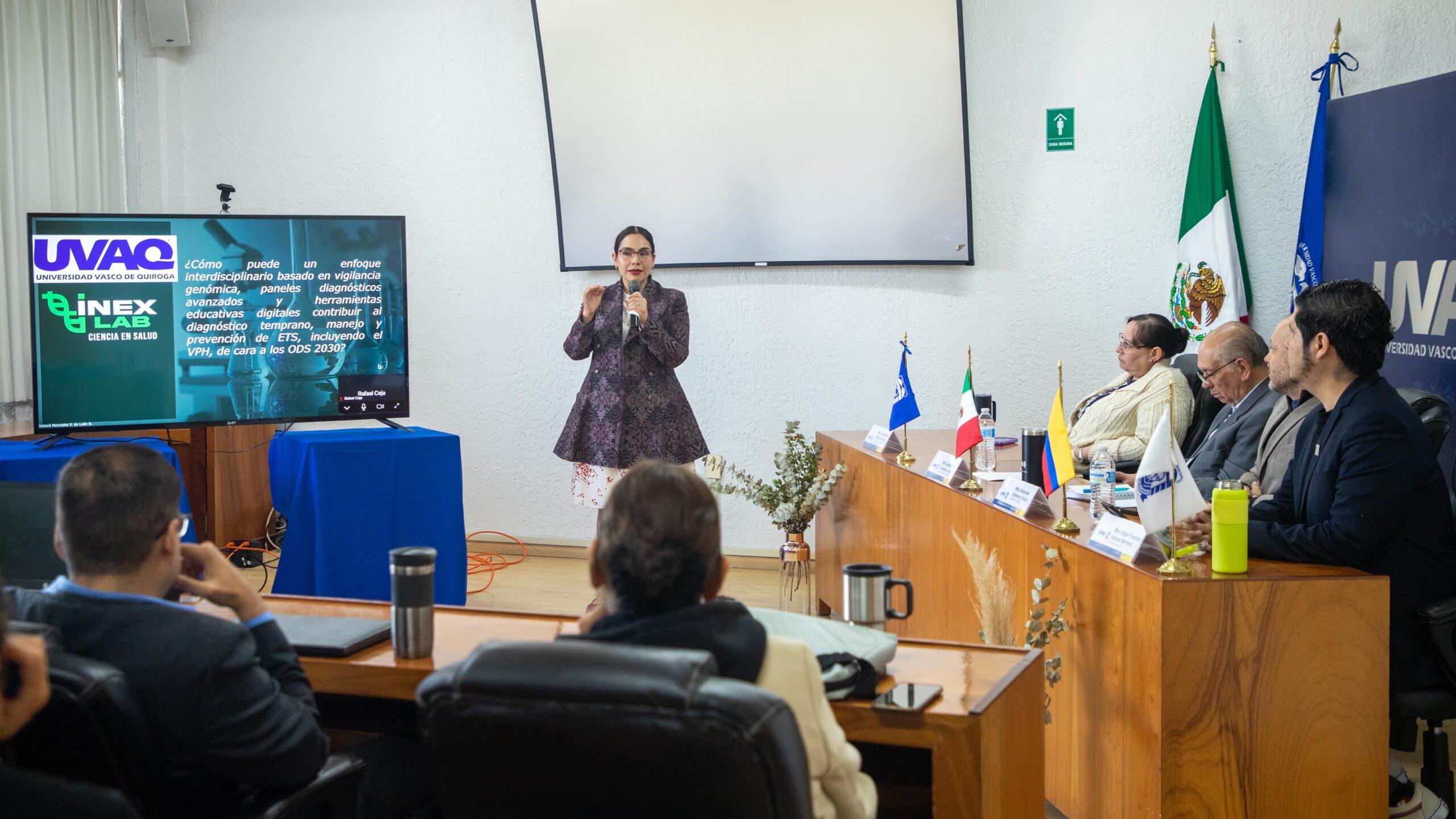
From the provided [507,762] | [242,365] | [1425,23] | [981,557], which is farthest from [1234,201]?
[507,762]

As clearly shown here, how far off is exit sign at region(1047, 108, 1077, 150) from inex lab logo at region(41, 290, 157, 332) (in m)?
3.54

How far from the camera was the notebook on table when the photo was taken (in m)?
1.74

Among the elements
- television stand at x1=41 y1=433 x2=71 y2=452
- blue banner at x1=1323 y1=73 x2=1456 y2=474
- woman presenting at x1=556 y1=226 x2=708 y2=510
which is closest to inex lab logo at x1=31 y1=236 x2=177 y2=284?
television stand at x1=41 y1=433 x2=71 y2=452

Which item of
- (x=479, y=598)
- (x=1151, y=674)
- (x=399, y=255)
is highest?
(x=399, y=255)

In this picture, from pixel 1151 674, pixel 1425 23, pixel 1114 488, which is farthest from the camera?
pixel 1425 23

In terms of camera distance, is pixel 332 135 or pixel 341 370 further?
pixel 332 135

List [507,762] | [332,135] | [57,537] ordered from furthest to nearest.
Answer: [332,135] < [57,537] < [507,762]

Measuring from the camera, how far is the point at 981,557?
2.46 meters

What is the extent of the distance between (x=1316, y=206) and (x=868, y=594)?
12.0 ft

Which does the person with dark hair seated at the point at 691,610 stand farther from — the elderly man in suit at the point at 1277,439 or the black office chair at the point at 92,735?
the elderly man in suit at the point at 1277,439

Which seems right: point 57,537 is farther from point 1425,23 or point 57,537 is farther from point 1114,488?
point 1425,23

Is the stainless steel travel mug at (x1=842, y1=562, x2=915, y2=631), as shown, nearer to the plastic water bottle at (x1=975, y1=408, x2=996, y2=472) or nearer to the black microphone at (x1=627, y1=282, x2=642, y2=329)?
the plastic water bottle at (x1=975, y1=408, x2=996, y2=472)

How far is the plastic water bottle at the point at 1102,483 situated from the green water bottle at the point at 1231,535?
1.82 feet

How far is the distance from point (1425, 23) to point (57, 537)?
506 cm
